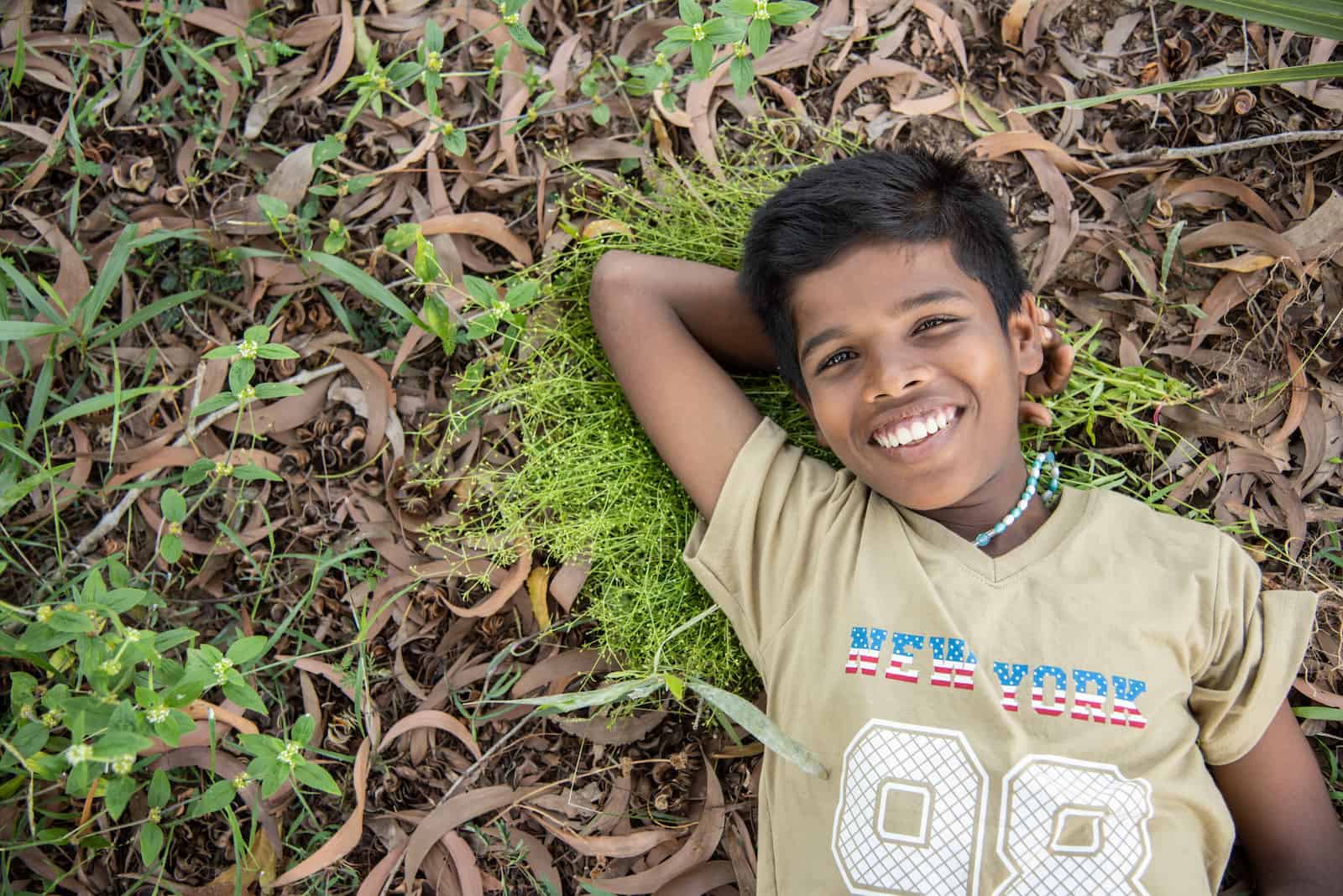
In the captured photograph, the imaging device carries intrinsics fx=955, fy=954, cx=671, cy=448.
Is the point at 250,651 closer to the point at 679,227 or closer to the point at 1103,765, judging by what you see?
the point at 679,227

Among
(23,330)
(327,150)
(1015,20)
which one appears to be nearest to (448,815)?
(23,330)

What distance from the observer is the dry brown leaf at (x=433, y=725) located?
7.81 ft

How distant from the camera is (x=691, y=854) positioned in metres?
2.35

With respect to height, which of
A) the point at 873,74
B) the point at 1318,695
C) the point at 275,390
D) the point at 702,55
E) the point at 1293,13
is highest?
the point at 1293,13

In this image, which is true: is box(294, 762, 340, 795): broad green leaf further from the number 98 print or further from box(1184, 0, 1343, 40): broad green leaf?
box(1184, 0, 1343, 40): broad green leaf

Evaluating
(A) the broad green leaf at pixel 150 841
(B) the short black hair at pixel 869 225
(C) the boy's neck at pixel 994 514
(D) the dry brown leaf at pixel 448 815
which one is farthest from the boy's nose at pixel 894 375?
(A) the broad green leaf at pixel 150 841

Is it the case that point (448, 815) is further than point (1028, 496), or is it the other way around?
point (448, 815)

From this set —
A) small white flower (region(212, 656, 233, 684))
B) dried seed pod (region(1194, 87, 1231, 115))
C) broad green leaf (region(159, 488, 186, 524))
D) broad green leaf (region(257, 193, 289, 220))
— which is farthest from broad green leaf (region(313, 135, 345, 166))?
dried seed pod (region(1194, 87, 1231, 115))

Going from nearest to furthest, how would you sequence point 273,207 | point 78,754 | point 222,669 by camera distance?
point 78,754 < point 222,669 < point 273,207

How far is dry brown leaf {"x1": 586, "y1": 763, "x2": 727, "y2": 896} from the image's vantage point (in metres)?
2.33

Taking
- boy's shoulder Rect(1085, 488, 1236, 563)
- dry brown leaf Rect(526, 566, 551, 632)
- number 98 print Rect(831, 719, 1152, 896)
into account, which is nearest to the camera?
number 98 print Rect(831, 719, 1152, 896)

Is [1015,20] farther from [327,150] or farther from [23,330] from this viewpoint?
[23,330]

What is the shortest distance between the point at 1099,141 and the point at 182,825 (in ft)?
9.76

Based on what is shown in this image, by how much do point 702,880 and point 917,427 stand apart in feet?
4.16
